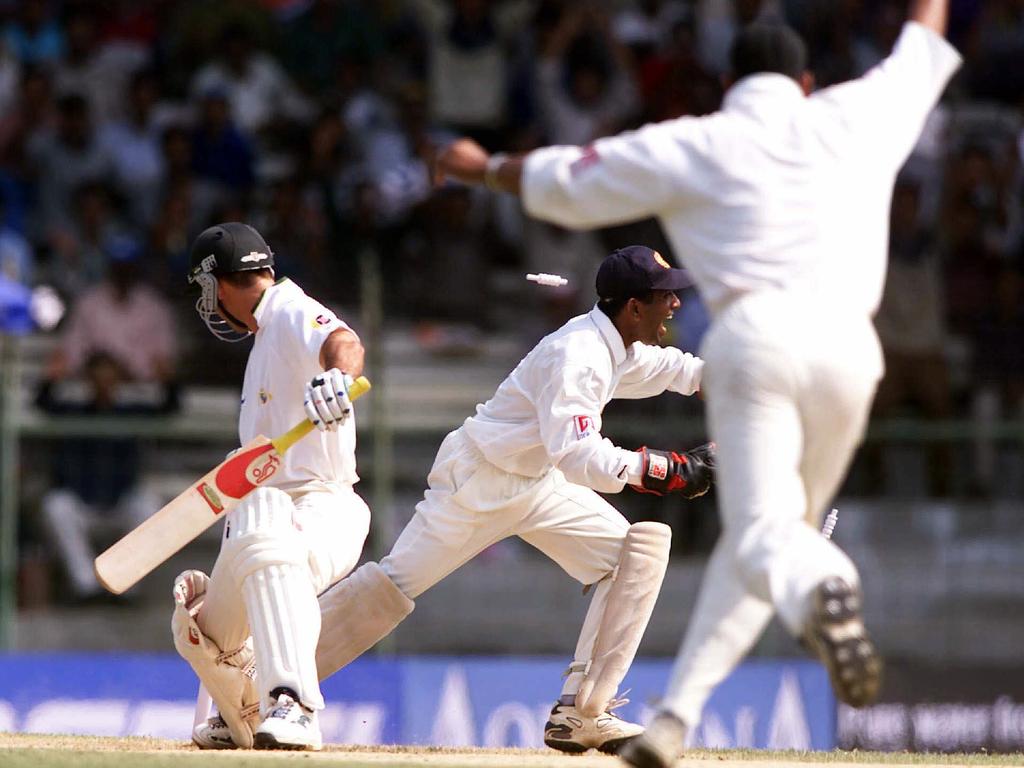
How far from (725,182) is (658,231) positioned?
756 centimetres

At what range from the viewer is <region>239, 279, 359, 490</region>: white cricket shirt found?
6.59m

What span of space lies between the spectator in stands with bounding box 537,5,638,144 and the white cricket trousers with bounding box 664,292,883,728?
28.8ft

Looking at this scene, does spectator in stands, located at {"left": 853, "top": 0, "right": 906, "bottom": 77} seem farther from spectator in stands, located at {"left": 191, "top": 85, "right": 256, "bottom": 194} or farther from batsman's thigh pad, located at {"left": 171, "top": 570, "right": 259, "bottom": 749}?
batsman's thigh pad, located at {"left": 171, "top": 570, "right": 259, "bottom": 749}

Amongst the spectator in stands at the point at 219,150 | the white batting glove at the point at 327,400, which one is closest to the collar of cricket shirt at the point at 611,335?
the white batting glove at the point at 327,400

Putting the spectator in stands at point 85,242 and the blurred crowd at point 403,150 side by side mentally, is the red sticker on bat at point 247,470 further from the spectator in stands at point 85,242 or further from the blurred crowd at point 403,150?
the spectator in stands at point 85,242

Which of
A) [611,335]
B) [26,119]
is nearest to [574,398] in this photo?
[611,335]

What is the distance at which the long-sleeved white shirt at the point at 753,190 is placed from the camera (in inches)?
206

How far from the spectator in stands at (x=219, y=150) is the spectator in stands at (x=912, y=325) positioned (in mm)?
4441

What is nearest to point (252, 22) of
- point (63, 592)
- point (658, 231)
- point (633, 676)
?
point (658, 231)

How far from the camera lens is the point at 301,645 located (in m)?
6.23

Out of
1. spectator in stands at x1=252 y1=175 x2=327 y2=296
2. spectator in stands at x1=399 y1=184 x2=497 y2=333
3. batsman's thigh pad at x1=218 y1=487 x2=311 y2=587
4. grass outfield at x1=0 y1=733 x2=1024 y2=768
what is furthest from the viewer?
spectator in stands at x1=399 y1=184 x2=497 y2=333

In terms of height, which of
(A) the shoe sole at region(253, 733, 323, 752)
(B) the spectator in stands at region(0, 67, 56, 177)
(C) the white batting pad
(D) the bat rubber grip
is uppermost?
(B) the spectator in stands at region(0, 67, 56, 177)

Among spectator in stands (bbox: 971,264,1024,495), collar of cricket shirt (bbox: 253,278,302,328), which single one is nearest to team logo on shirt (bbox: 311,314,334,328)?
collar of cricket shirt (bbox: 253,278,302,328)

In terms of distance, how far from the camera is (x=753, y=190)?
207 inches
